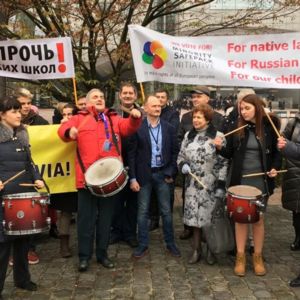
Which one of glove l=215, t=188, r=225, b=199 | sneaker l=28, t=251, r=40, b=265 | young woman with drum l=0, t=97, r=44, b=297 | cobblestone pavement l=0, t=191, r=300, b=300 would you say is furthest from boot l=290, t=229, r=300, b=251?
young woman with drum l=0, t=97, r=44, b=297

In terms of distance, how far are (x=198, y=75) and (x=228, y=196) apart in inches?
79.6

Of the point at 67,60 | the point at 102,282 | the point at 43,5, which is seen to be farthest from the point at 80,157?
the point at 43,5

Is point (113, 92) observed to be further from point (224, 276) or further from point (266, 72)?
point (224, 276)

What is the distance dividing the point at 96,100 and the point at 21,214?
5.32ft

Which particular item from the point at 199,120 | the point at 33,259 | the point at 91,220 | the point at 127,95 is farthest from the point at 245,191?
the point at 33,259

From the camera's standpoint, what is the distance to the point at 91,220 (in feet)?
18.1

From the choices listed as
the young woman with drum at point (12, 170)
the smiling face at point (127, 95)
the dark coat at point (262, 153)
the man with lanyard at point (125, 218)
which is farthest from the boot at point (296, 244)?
the young woman with drum at point (12, 170)

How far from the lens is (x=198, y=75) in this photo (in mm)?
6578

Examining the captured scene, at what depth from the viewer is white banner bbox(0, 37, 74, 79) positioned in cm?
666

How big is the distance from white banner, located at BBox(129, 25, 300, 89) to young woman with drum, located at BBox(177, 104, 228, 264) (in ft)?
3.26

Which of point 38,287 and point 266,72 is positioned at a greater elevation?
point 266,72

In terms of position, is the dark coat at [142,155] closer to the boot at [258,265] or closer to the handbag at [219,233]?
the handbag at [219,233]

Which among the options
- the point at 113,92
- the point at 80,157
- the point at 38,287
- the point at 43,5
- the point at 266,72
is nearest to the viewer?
the point at 38,287

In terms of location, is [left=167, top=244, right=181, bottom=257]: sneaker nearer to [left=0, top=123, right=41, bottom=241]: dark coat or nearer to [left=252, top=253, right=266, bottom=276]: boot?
[left=252, top=253, right=266, bottom=276]: boot
